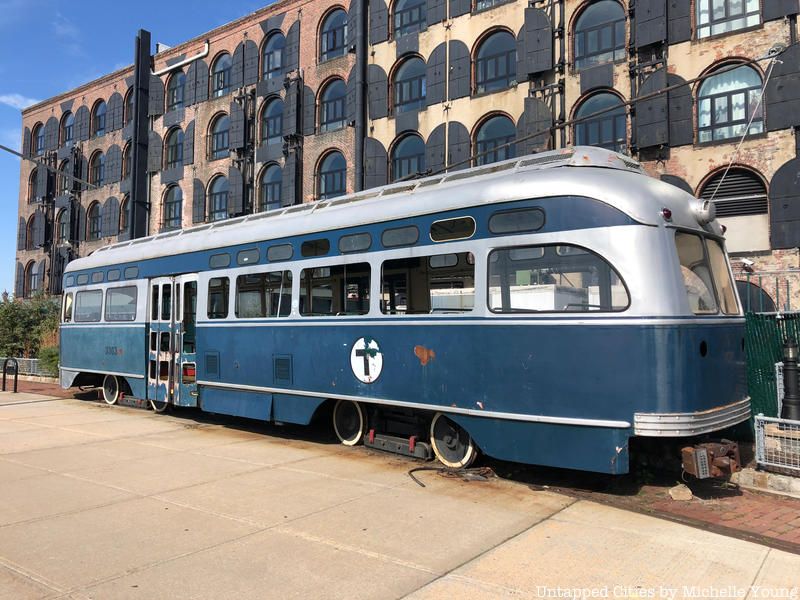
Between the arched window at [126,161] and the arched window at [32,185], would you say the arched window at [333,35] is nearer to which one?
the arched window at [126,161]

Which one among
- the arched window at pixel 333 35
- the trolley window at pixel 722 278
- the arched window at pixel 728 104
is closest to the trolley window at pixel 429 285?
the trolley window at pixel 722 278

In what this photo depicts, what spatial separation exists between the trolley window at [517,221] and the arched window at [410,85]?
17.1 metres

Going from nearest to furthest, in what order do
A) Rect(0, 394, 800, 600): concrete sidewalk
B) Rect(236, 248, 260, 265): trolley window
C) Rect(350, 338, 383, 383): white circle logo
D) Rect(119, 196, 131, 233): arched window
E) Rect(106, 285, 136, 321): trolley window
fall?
Rect(0, 394, 800, 600): concrete sidewalk → Rect(350, 338, 383, 383): white circle logo → Rect(236, 248, 260, 265): trolley window → Rect(106, 285, 136, 321): trolley window → Rect(119, 196, 131, 233): arched window

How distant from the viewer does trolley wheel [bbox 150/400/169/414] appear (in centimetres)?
1277

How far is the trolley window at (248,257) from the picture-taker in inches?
395

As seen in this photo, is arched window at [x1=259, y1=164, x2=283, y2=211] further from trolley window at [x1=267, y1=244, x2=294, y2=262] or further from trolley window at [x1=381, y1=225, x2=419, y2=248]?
trolley window at [x1=381, y1=225, x2=419, y2=248]

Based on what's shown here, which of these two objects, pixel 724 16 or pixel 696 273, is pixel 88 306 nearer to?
pixel 696 273

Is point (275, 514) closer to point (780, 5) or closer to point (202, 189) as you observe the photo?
point (780, 5)

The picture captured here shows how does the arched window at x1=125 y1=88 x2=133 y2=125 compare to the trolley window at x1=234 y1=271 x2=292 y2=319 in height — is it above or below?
above

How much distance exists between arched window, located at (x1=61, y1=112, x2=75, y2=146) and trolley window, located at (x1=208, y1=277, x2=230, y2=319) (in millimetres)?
34008

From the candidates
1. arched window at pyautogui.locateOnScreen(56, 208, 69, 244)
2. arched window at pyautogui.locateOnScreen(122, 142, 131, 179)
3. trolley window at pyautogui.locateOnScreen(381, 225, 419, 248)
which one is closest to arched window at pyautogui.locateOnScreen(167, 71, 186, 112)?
arched window at pyautogui.locateOnScreen(122, 142, 131, 179)

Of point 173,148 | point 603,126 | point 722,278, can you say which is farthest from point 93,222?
point 722,278

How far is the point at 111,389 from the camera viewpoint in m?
14.3

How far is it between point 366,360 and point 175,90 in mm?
29198
